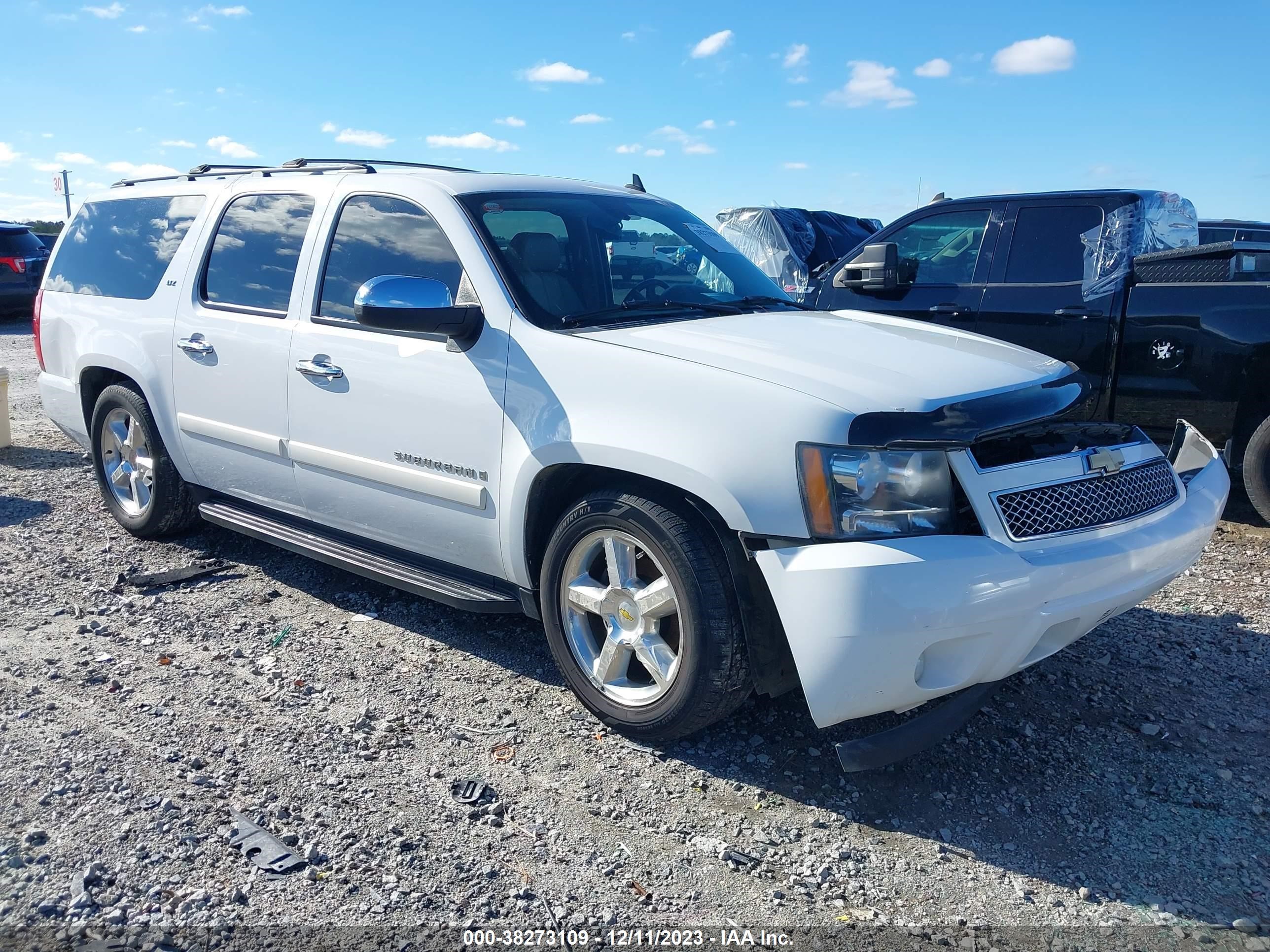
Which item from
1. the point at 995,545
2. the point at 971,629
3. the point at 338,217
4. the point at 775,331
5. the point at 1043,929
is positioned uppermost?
the point at 338,217

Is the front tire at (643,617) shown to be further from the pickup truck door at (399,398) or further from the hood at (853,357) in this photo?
the hood at (853,357)

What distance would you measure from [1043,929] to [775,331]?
1948mm

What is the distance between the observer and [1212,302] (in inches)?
215

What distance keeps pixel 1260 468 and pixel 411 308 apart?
459 cm

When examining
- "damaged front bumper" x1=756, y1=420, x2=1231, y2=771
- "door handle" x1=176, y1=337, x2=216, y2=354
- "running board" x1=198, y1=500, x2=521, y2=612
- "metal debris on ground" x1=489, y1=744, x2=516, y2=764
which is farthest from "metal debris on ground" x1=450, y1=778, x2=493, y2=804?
"door handle" x1=176, y1=337, x2=216, y2=354

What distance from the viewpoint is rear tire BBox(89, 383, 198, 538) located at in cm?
501

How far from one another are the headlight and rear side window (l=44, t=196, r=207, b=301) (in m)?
3.60

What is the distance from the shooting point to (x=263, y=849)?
2670mm

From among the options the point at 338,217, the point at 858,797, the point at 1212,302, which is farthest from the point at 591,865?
the point at 1212,302

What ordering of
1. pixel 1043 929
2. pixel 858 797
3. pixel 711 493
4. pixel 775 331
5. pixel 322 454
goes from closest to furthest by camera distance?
1. pixel 1043 929
2. pixel 711 493
3. pixel 858 797
4. pixel 775 331
5. pixel 322 454

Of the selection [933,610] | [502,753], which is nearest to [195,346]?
[502,753]

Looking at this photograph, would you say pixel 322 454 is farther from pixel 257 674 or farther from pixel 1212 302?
pixel 1212 302

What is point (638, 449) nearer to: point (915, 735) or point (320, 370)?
point (915, 735)

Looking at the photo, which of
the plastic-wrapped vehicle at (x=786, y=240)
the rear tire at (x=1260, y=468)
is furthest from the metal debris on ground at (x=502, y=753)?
the plastic-wrapped vehicle at (x=786, y=240)
